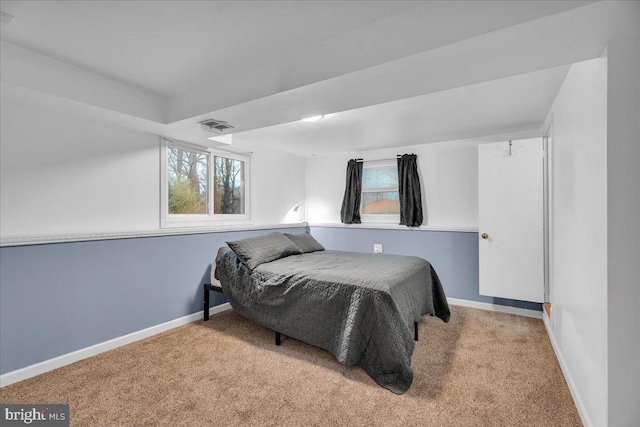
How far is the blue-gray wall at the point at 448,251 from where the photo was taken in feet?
11.9

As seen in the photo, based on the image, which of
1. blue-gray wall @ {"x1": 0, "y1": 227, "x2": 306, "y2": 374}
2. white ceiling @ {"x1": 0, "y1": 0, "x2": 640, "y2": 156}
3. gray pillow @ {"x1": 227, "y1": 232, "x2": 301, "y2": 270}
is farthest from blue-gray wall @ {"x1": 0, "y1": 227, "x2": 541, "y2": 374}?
white ceiling @ {"x1": 0, "y1": 0, "x2": 640, "y2": 156}

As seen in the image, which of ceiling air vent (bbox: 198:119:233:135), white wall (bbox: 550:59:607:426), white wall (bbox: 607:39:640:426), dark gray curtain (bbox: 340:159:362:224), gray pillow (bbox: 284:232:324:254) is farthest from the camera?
dark gray curtain (bbox: 340:159:362:224)

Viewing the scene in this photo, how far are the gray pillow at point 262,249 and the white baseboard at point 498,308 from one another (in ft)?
6.97

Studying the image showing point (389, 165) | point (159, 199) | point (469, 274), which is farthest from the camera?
point (389, 165)

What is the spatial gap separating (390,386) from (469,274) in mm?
2263

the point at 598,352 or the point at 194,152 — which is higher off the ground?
the point at 194,152

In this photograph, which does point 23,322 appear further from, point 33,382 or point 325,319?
point 325,319

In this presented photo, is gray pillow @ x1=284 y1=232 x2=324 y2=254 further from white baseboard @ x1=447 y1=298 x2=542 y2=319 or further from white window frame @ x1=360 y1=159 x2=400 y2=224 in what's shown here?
white baseboard @ x1=447 y1=298 x2=542 y2=319

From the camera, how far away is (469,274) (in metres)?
3.67

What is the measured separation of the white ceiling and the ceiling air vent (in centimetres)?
12

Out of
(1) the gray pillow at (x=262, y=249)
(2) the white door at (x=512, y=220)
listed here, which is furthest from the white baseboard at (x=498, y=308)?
(1) the gray pillow at (x=262, y=249)

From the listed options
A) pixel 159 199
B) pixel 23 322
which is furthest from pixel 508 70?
pixel 23 322

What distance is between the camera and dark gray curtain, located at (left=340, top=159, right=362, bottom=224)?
4.48 m
